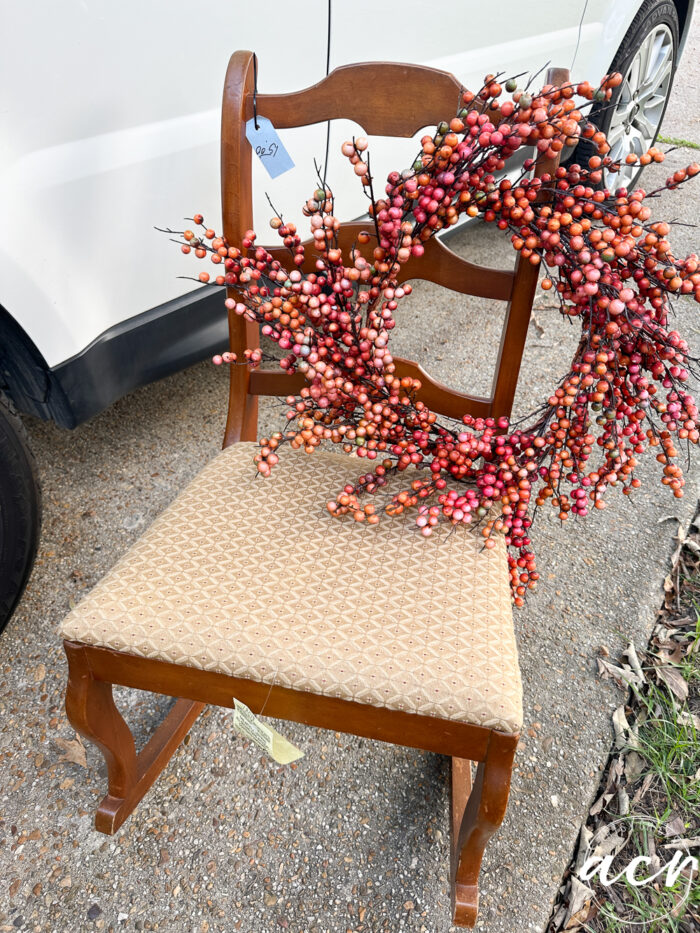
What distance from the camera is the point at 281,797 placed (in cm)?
135

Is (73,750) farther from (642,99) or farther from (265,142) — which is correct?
(642,99)

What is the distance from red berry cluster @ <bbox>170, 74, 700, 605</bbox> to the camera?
98 cm

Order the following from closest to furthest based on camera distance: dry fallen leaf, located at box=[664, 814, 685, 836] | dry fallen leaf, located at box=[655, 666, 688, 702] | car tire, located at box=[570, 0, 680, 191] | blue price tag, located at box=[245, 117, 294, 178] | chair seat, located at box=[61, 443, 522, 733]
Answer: chair seat, located at box=[61, 443, 522, 733] < blue price tag, located at box=[245, 117, 294, 178] < dry fallen leaf, located at box=[664, 814, 685, 836] < dry fallen leaf, located at box=[655, 666, 688, 702] < car tire, located at box=[570, 0, 680, 191]

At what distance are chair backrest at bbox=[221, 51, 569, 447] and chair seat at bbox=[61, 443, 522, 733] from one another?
0.34 m

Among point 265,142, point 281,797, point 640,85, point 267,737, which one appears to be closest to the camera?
point 267,737

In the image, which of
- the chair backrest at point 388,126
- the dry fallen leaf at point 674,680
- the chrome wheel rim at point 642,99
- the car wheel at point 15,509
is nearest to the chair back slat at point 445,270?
the chair backrest at point 388,126

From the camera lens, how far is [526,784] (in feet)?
4.58

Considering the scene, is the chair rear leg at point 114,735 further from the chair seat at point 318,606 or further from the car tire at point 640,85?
the car tire at point 640,85

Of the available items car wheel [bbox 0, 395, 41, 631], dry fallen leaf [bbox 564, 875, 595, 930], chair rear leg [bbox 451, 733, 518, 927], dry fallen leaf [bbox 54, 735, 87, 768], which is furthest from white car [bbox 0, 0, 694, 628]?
dry fallen leaf [bbox 564, 875, 595, 930]

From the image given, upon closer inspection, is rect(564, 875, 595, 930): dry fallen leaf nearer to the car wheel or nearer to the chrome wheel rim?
the car wheel

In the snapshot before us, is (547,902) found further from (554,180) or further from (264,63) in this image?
(264,63)

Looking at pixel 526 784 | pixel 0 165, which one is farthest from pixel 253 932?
pixel 0 165

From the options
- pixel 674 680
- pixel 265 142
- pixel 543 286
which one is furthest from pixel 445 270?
pixel 674 680

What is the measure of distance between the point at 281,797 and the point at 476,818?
503 millimetres
